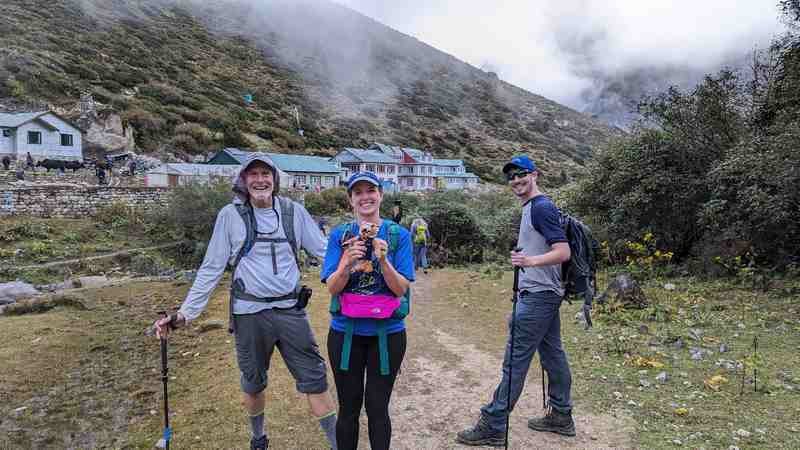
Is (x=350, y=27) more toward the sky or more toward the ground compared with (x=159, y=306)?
more toward the sky

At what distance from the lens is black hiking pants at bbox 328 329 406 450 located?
2725 mm

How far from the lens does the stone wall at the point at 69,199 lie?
20.4m

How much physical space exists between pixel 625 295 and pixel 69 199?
2339 cm

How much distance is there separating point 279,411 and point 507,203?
66.8 ft

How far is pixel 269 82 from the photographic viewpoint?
2943 inches

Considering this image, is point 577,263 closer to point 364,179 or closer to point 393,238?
point 393,238

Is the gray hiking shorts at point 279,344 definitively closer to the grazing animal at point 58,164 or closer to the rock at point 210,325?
the rock at point 210,325

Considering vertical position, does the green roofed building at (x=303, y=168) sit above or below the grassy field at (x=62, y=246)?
above

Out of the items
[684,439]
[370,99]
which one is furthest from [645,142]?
[370,99]

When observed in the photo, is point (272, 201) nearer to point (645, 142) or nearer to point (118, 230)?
point (645, 142)

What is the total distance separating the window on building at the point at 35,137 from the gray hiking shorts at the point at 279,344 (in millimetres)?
34285

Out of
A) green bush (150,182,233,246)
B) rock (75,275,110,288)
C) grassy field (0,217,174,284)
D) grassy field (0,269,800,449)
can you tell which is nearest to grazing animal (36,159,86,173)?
grassy field (0,217,174,284)

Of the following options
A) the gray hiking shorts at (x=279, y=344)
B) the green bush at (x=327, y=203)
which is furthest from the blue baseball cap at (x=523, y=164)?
the green bush at (x=327, y=203)

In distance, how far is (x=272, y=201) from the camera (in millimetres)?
3312
